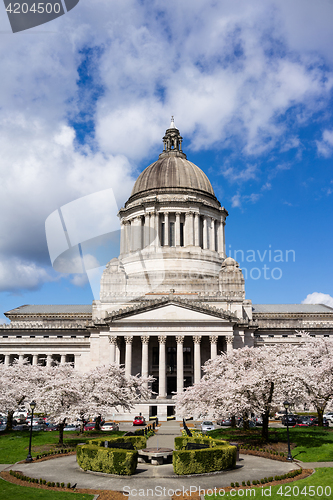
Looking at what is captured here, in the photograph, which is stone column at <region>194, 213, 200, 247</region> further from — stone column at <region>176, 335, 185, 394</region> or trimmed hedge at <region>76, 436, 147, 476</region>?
trimmed hedge at <region>76, 436, 147, 476</region>

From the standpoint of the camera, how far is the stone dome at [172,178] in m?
89.7

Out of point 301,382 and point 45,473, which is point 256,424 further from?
point 45,473

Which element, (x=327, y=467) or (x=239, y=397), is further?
(x=239, y=397)

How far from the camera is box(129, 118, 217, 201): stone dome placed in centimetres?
8969

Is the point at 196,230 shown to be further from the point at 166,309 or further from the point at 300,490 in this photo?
the point at 300,490

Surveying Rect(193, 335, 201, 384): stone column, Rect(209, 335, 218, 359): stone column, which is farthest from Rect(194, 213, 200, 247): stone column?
Rect(193, 335, 201, 384): stone column

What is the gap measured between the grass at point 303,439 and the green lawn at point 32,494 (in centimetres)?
1610

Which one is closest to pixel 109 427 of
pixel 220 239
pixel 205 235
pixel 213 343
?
pixel 213 343

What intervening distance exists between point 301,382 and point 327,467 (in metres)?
9.17

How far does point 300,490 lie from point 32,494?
13122mm

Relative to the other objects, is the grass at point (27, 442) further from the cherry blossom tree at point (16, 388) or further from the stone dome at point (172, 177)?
the stone dome at point (172, 177)

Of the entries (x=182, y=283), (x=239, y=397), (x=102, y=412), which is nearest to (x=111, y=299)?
(x=182, y=283)

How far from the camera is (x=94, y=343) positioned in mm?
71312

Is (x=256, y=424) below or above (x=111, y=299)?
below
